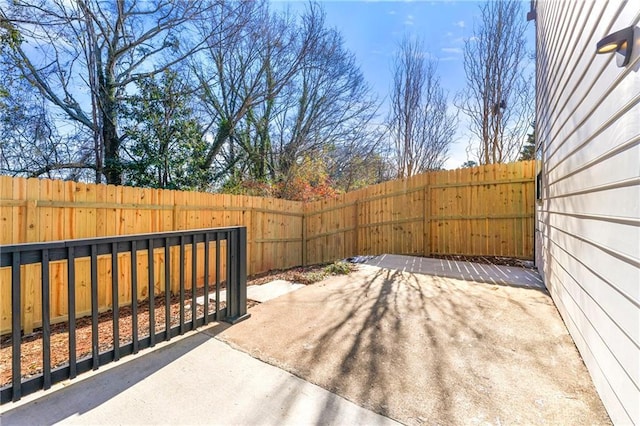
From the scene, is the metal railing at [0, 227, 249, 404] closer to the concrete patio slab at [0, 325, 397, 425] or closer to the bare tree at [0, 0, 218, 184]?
the concrete patio slab at [0, 325, 397, 425]

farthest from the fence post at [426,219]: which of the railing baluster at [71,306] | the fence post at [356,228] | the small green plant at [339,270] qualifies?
the railing baluster at [71,306]

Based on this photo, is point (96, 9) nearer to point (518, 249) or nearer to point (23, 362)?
point (23, 362)

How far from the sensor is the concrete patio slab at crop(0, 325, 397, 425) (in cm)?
151

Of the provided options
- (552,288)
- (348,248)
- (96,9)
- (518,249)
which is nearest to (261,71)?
(96,9)

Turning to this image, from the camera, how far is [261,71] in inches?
358

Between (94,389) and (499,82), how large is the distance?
1003 cm

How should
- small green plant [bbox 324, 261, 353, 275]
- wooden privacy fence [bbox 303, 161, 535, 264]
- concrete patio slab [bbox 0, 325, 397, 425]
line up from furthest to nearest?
wooden privacy fence [bbox 303, 161, 535, 264] → small green plant [bbox 324, 261, 353, 275] → concrete patio slab [bbox 0, 325, 397, 425]

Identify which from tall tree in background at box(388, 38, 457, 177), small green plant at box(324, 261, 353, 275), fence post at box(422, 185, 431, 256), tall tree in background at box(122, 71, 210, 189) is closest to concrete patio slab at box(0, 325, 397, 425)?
small green plant at box(324, 261, 353, 275)

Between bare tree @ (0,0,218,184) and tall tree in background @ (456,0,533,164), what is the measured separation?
7.53 meters

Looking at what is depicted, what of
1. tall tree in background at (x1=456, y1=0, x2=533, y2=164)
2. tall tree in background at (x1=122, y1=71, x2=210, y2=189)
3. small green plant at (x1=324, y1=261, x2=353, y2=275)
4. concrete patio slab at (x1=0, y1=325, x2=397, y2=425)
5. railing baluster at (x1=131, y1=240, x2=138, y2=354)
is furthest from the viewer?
tall tree in background at (x1=456, y1=0, x2=533, y2=164)

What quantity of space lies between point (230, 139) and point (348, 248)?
5.36m

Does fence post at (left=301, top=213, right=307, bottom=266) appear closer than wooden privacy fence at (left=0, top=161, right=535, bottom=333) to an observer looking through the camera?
No

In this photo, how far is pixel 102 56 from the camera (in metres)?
6.64

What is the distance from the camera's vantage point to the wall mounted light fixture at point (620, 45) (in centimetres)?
132
